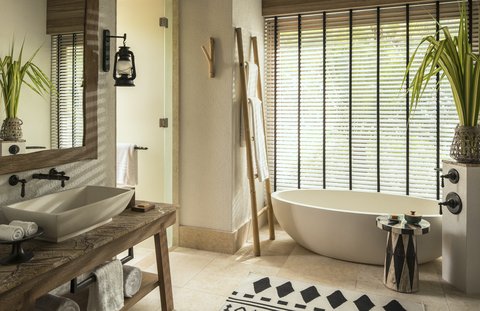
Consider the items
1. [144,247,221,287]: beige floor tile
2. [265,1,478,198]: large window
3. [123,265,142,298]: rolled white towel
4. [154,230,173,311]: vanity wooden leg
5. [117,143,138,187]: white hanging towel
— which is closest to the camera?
[123,265,142,298]: rolled white towel

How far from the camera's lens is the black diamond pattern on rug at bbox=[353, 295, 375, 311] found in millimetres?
2324

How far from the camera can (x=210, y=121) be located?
3.29 metres

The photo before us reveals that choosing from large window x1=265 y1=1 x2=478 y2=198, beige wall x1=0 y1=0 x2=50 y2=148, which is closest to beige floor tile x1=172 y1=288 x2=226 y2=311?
beige wall x1=0 y1=0 x2=50 y2=148

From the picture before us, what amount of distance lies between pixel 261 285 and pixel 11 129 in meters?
1.82

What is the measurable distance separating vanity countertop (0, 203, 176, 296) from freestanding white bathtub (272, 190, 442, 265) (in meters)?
1.39

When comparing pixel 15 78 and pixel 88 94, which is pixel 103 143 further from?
pixel 15 78

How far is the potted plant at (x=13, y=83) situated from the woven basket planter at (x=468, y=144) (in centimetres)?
258

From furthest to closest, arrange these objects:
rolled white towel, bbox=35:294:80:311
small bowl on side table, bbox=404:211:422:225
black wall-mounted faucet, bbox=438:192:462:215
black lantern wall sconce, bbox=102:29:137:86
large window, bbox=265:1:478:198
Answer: large window, bbox=265:1:478:198
small bowl on side table, bbox=404:211:422:225
black wall-mounted faucet, bbox=438:192:462:215
black lantern wall sconce, bbox=102:29:137:86
rolled white towel, bbox=35:294:80:311

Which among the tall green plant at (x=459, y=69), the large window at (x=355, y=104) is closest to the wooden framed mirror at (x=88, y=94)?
the tall green plant at (x=459, y=69)

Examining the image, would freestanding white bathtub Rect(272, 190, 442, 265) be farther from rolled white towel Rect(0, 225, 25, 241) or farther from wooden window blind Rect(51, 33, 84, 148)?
rolled white towel Rect(0, 225, 25, 241)

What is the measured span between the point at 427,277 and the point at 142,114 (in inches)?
106

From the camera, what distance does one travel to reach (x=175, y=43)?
3.30 metres

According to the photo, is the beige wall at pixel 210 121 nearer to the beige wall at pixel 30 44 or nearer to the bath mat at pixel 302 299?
the bath mat at pixel 302 299

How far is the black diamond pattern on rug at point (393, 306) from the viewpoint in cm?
231
